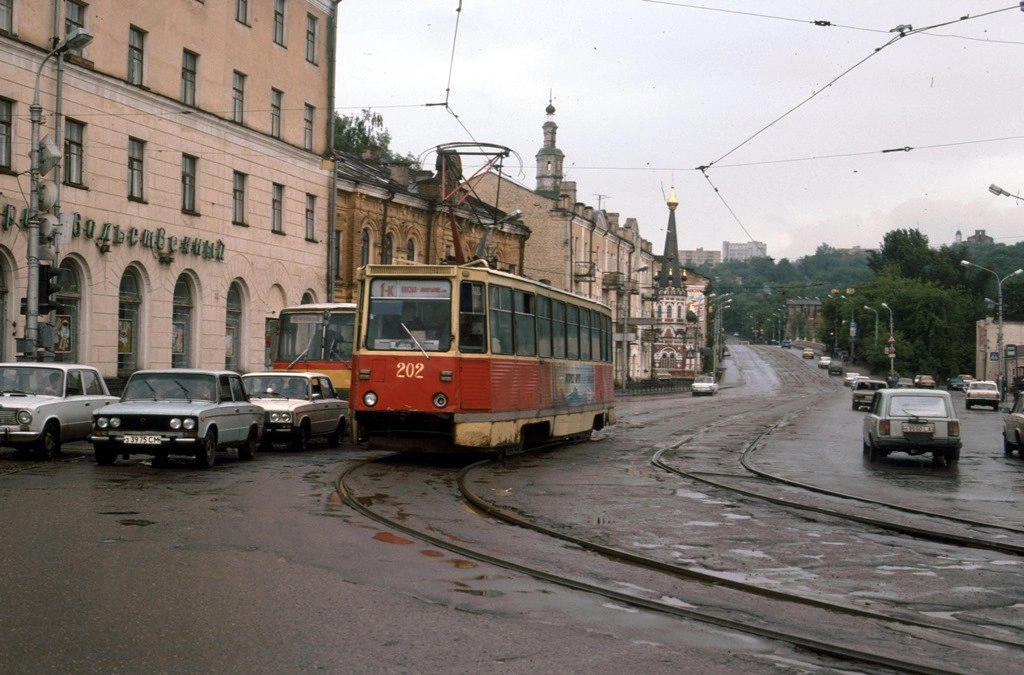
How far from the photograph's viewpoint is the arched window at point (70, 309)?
29125 millimetres

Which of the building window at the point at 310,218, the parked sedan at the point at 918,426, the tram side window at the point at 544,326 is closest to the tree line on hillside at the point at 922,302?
the building window at the point at 310,218

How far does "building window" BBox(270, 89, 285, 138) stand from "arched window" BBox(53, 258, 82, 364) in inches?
450

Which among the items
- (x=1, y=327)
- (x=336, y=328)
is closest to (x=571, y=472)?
(x=336, y=328)

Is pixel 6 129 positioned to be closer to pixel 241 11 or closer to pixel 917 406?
pixel 241 11

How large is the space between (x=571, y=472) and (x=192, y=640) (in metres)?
12.0

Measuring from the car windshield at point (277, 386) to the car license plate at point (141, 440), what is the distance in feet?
20.5

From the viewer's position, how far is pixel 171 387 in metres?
18.0

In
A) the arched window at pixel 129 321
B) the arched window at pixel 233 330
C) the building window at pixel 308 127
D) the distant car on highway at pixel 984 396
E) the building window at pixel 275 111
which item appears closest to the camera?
the arched window at pixel 129 321

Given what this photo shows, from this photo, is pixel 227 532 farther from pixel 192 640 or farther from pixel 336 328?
pixel 336 328

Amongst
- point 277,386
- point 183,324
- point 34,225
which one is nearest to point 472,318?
point 277,386

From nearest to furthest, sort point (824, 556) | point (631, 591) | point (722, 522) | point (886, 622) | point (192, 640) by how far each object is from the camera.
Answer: point (192, 640) < point (886, 622) < point (631, 591) < point (824, 556) < point (722, 522)

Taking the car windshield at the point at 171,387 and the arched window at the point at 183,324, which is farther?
the arched window at the point at 183,324

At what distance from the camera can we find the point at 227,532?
10562mm

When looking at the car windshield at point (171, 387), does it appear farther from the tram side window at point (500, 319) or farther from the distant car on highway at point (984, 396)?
the distant car on highway at point (984, 396)
